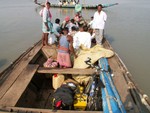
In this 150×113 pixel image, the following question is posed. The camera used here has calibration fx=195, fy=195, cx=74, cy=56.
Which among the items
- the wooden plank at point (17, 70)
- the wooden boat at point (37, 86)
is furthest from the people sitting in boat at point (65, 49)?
the wooden plank at point (17, 70)

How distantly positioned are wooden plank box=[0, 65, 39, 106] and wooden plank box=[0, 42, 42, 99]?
3.9 inches

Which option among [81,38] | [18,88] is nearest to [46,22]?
[81,38]

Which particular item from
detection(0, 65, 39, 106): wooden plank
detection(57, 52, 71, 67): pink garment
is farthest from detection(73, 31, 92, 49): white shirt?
detection(0, 65, 39, 106): wooden plank

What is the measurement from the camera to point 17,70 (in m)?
4.62

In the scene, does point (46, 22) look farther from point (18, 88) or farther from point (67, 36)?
point (18, 88)

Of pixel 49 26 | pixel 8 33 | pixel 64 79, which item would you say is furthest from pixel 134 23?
pixel 64 79

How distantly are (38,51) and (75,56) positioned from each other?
1282mm

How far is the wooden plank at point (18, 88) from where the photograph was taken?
337cm

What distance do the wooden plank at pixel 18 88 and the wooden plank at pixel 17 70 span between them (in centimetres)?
10

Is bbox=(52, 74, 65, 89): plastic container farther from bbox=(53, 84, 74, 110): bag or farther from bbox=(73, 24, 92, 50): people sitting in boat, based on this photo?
bbox=(73, 24, 92, 50): people sitting in boat

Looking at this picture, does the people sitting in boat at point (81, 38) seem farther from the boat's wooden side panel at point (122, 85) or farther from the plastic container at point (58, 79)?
the plastic container at point (58, 79)

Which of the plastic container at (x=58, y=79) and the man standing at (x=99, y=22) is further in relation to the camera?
the man standing at (x=99, y=22)

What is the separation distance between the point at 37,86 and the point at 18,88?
1.52 meters

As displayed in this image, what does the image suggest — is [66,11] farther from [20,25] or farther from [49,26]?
[49,26]
